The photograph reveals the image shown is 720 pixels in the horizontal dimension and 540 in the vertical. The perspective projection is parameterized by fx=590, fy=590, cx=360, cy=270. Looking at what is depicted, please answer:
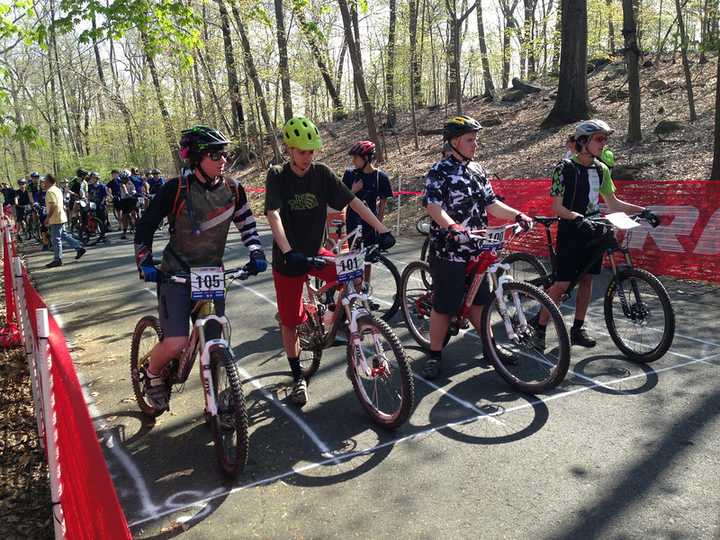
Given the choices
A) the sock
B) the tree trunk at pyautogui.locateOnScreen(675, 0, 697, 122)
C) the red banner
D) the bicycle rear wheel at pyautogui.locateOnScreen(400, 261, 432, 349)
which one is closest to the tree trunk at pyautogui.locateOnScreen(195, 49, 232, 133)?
the tree trunk at pyautogui.locateOnScreen(675, 0, 697, 122)

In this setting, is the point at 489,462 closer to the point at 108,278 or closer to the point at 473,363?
the point at 473,363

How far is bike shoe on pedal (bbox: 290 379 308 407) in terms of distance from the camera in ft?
15.8

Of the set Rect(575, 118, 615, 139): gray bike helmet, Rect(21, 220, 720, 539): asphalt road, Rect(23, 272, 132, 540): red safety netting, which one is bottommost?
Rect(21, 220, 720, 539): asphalt road

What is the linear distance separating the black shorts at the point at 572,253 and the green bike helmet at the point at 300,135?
259 cm

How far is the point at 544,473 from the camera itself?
364cm

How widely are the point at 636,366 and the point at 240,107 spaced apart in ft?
86.7

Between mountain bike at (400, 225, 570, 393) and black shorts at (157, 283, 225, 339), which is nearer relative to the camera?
black shorts at (157, 283, 225, 339)

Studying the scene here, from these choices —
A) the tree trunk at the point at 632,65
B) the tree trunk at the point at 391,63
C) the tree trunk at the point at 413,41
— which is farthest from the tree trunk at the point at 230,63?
the tree trunk at the point at 632,65

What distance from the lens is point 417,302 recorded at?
6.22m

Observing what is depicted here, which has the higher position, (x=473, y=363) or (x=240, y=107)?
(x=240, y=107)

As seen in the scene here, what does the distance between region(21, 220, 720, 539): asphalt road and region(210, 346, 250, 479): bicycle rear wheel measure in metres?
0.16

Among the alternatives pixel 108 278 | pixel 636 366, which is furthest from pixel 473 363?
pixel 108 278

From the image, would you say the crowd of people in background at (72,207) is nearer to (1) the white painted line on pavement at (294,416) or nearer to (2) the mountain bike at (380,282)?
(2) the mountain bike at (380,282)

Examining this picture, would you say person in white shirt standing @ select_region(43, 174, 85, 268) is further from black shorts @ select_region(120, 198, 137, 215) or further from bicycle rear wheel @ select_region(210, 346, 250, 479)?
bicycle rear wheel @ select_region(210, 346, 250, 479)
